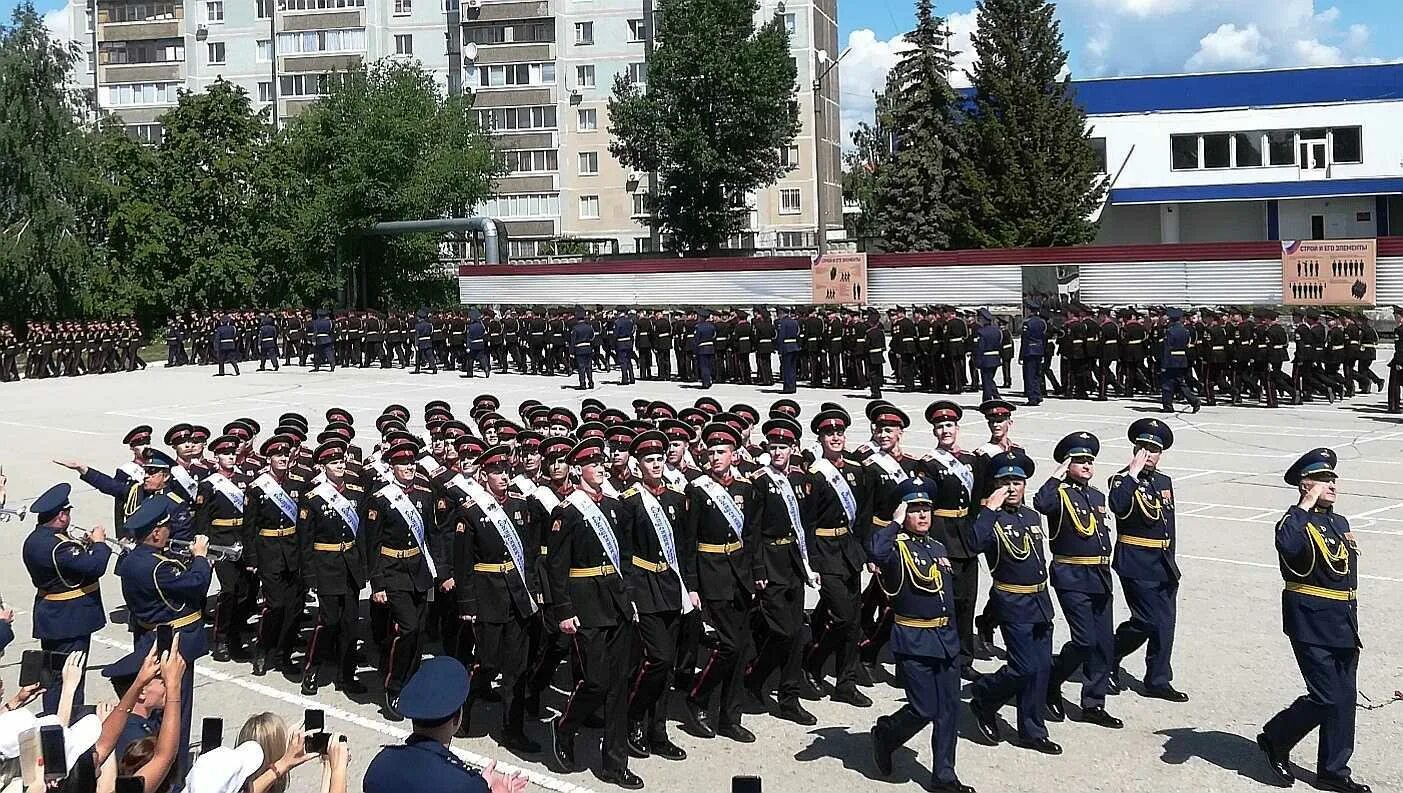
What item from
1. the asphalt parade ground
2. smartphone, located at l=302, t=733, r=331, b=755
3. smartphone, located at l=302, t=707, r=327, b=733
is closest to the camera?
smartphone, located at l=302, t=733, r=331, b=755

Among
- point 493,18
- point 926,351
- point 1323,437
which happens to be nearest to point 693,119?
point 493,18

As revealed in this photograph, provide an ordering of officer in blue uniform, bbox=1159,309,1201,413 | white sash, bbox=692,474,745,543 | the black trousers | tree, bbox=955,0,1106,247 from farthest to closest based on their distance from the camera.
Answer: tree, bbox=955,0,1106,247 → officer in blue uniform, bbox=1159,309,1201,413 → white sash, bbox=692,474,745,543 → the black trousers

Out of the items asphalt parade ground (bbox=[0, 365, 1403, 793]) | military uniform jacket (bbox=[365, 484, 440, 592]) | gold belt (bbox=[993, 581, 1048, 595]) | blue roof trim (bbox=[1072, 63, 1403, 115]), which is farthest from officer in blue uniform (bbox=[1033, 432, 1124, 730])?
blue roof trim (bbox=[1072, 63, 1403, 115])

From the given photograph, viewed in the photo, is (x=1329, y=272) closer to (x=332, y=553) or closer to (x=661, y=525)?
(x=661, y=525)

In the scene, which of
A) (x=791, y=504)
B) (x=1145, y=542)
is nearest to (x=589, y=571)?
(x=791, y=504)

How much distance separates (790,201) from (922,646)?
62.7 meters

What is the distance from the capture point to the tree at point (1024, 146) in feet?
159

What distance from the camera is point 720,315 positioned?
30000mm

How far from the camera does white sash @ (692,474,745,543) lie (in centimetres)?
891

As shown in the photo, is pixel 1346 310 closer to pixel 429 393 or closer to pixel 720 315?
pixel 720 315

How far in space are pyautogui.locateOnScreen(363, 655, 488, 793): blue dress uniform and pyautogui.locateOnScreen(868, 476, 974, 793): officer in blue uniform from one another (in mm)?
3601

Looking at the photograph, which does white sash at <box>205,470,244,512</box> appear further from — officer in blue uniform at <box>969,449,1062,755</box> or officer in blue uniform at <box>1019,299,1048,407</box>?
officer in blue uniform at <box>1019,299,1048,407</box>

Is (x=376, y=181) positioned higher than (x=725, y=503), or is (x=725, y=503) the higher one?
(x=376, y=181)

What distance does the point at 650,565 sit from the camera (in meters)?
8.39
